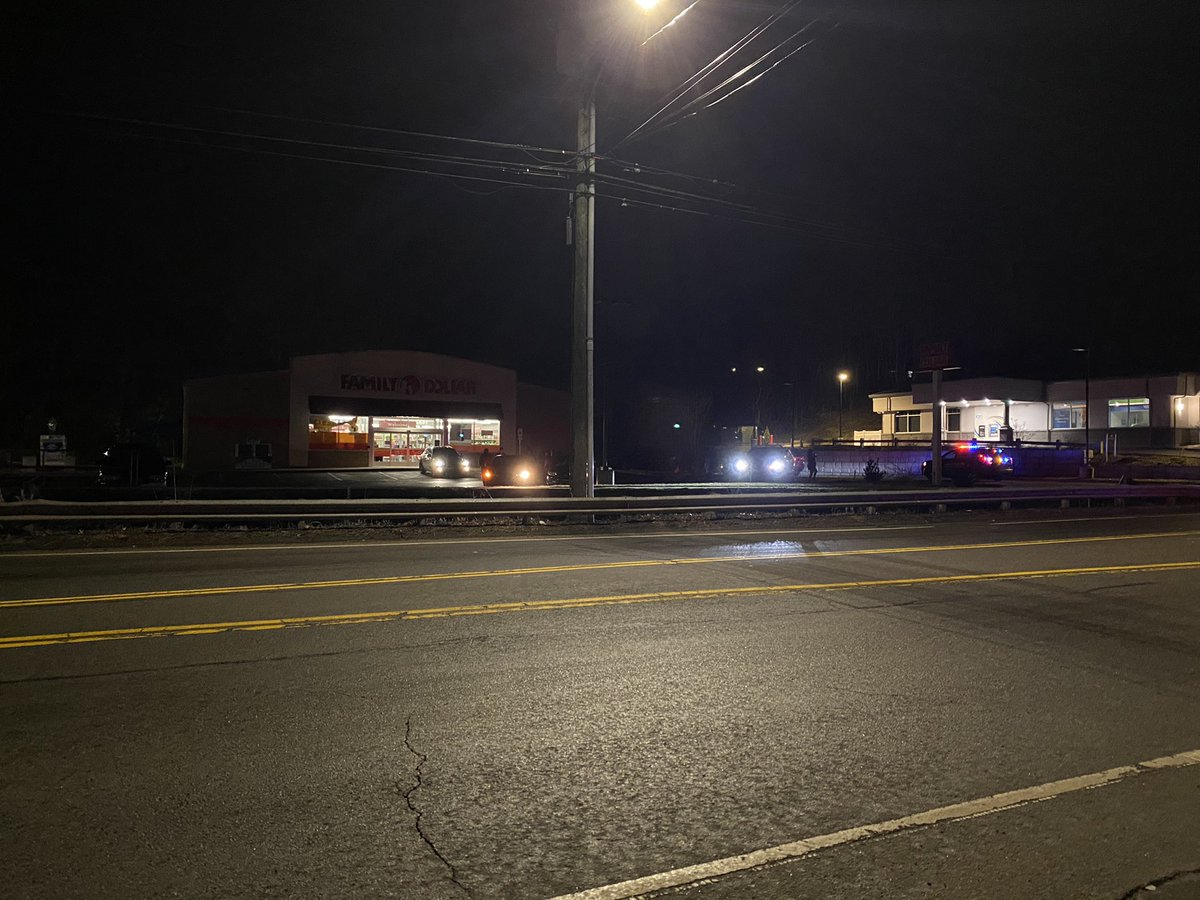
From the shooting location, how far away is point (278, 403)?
5038 centimetres

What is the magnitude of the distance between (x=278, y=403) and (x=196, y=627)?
4554 centimetres

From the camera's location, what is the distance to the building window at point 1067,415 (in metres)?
67.6

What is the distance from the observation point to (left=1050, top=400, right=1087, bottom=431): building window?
67.6 meters

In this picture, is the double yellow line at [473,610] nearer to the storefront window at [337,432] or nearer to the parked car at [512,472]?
the parked car at [512,472]

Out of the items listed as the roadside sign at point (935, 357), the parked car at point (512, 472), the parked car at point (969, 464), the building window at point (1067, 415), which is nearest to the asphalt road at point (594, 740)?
the parked car at point (512, 472)

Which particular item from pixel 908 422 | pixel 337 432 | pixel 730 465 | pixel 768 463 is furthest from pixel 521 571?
pixel 908 422

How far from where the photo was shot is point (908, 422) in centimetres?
7856

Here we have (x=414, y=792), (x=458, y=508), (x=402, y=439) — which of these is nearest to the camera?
(x=414, y=792)

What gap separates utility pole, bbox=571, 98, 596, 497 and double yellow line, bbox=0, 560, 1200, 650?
28.7 feet

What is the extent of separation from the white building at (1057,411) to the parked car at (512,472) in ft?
126

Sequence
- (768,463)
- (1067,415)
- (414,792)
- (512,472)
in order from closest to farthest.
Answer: (414,792) → (512,472) → (768,463) → (1067,415)

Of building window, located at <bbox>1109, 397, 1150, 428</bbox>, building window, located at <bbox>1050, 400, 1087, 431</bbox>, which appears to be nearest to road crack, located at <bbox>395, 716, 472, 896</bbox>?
building window, located at <bbox>1109, 397, 1150, 428</bbox>

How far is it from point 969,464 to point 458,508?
2653 cm

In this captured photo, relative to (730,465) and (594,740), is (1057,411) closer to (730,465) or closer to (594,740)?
(730,465)
